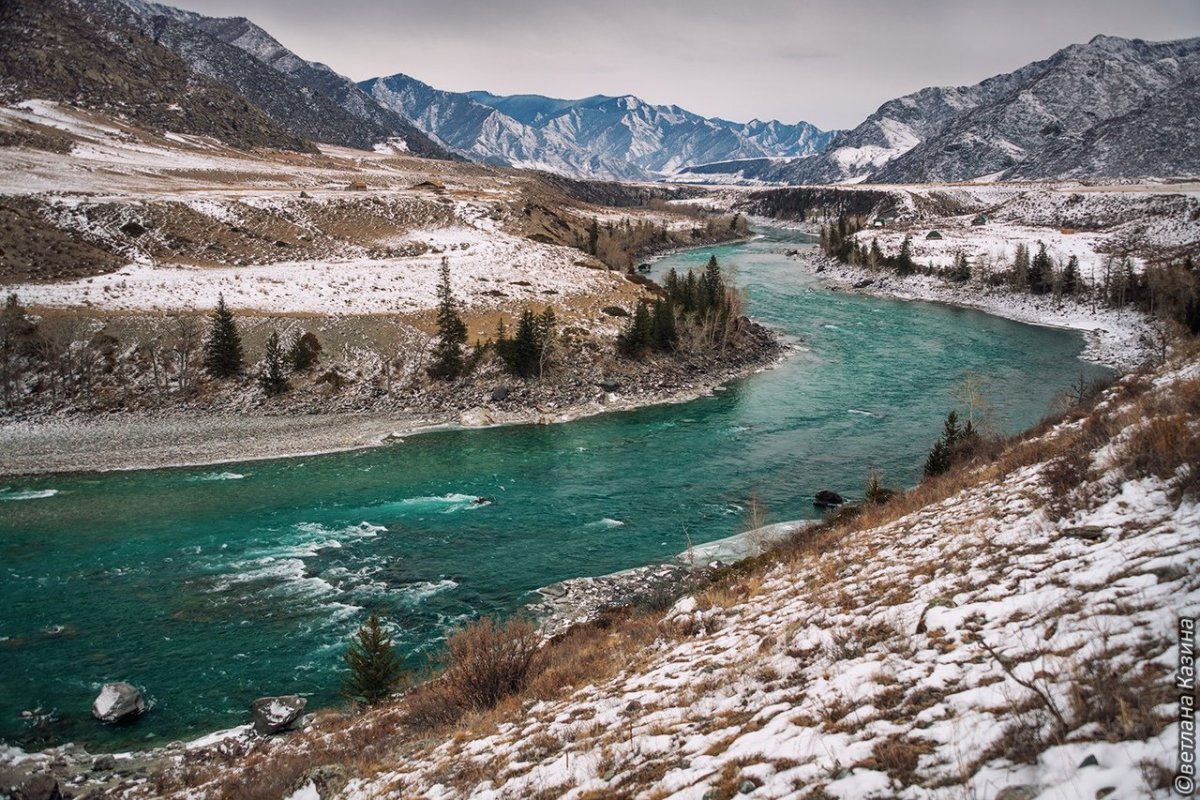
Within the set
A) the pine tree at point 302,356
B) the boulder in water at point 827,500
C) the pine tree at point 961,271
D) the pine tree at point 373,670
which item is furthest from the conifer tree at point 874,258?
the pine tree at point 373,670

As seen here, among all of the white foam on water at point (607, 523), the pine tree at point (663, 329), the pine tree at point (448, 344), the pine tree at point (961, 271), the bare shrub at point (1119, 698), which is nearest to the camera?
the bare shrub at point (1119, 698)

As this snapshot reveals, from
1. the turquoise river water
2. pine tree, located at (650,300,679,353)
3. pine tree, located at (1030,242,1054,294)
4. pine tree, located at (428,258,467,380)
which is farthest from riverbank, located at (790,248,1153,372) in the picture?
pine tree, located at (428,258,467,380)

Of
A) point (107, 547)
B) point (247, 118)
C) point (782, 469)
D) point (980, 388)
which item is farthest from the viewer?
point (247, 118)

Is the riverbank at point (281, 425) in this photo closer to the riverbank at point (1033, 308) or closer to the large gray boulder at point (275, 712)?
the large gray boulder at point (275, 712)

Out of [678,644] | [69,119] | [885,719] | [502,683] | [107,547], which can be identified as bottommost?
[107,547]

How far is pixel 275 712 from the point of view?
18.5m

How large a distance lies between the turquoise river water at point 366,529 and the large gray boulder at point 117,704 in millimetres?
389

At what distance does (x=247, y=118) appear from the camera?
6280 inches

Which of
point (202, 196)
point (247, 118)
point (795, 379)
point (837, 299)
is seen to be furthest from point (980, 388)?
point (247, 118)

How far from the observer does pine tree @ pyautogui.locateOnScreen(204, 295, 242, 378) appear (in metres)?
51.0

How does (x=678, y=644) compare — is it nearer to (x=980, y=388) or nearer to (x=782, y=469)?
(x=782, y=469)

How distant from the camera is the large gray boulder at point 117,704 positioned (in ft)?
62.7

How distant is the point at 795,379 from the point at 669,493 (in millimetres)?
26435

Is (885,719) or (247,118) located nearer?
(885,719)
